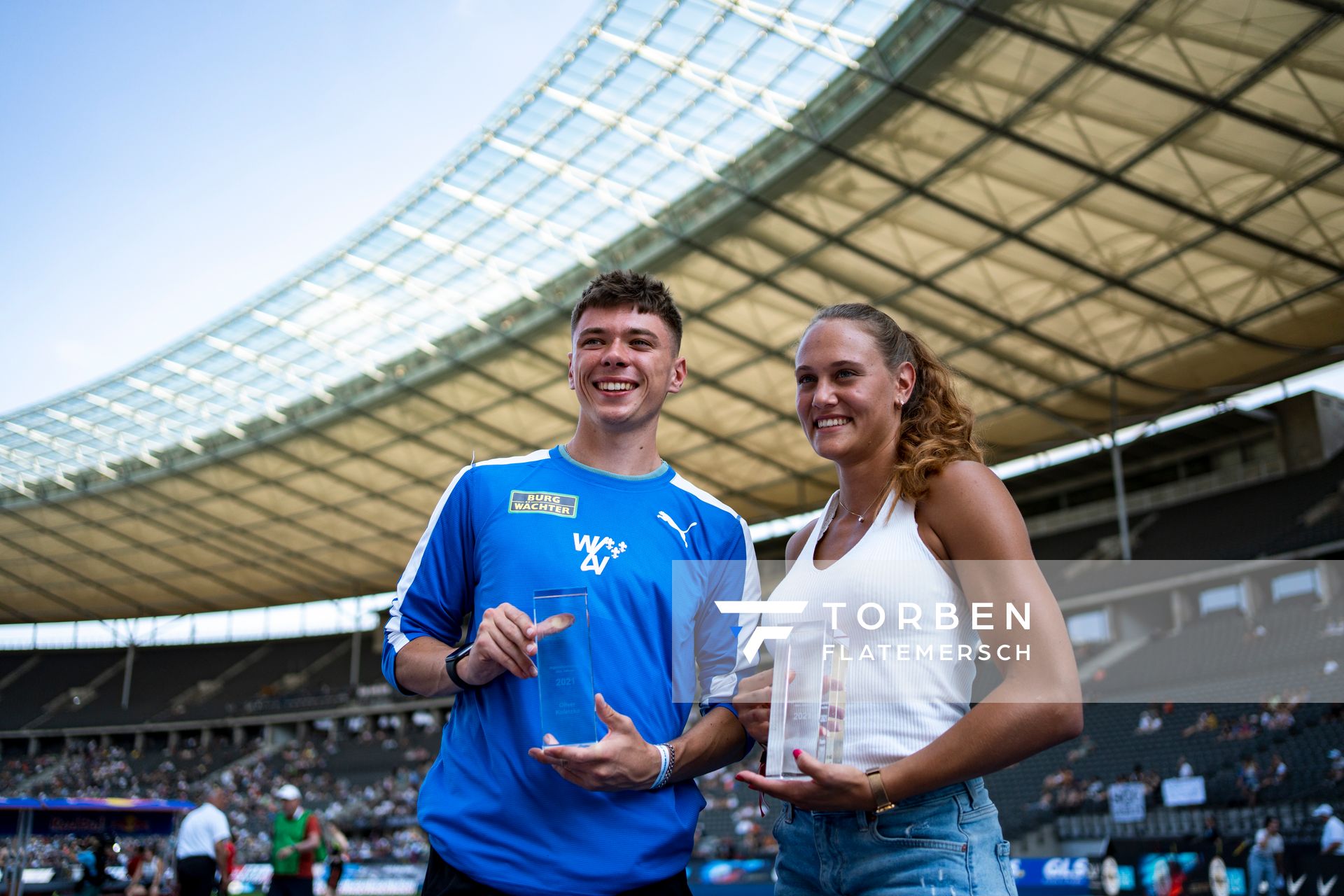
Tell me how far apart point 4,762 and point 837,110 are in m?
53.5

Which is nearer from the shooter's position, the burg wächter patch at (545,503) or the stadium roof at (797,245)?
the burg wächter patch at (545,503)

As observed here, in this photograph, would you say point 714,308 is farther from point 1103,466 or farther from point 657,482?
point 657,482

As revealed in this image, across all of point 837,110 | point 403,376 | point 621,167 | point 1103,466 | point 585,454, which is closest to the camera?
point 585,454

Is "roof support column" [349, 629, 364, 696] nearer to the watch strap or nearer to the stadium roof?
the stadium roof

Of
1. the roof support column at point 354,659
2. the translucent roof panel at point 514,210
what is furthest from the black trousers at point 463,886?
the roof support column at point 354,659

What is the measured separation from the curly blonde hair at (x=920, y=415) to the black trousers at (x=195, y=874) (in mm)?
10470

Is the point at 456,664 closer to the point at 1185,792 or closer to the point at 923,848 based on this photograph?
the point at 923,848

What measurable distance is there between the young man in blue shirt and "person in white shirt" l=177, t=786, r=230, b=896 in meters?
9.41

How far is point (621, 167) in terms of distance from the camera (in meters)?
24.5

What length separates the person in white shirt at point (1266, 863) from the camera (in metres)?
12.9

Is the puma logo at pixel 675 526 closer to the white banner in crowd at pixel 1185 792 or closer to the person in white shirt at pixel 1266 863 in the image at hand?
the person in white shirt at pixel 1266 863

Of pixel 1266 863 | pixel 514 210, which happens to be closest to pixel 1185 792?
pixel 1266 863

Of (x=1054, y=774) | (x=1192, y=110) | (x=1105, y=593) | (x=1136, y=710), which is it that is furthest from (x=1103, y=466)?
(x=1192, y=110)

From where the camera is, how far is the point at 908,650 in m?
2.20
